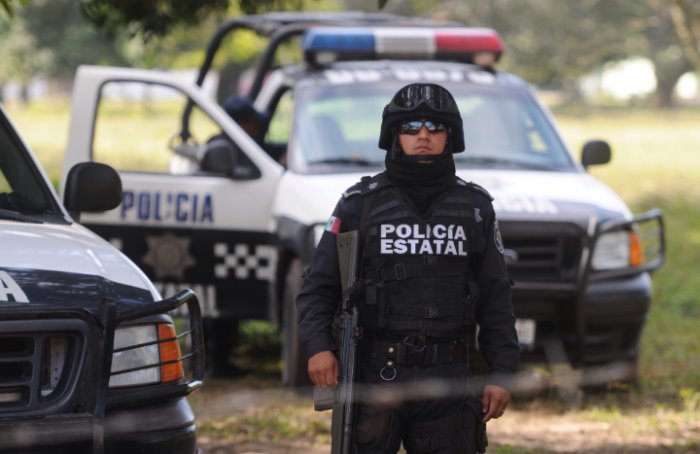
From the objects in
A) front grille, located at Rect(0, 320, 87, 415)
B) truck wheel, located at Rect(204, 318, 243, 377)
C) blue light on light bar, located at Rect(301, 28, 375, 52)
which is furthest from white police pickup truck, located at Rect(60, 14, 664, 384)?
front grille, located at Rect(0, 320, 87, 415)

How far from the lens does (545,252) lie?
7.79 metres

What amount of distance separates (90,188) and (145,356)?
105 cm

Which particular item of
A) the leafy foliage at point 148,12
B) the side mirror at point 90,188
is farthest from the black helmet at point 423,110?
the leafy foliage at point 148,12

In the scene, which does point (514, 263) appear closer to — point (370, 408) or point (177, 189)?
point (177, 189)

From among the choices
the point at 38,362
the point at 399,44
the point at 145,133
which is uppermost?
the point at 399,44

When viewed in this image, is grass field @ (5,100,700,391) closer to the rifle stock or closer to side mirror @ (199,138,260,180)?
side mirror @ (199,138,260,180)

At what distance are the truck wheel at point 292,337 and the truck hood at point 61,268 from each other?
303 centimetres

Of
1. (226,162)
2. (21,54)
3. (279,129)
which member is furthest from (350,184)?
(21,54)

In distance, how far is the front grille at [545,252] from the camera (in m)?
7.72

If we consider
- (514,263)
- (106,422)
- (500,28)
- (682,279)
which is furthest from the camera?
(500,28)

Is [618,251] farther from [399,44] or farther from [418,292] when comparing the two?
Answer: [418,292]

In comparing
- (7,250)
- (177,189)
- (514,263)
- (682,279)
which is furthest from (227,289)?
(682,279)

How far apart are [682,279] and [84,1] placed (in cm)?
756

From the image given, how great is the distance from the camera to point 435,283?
14.8 ft
